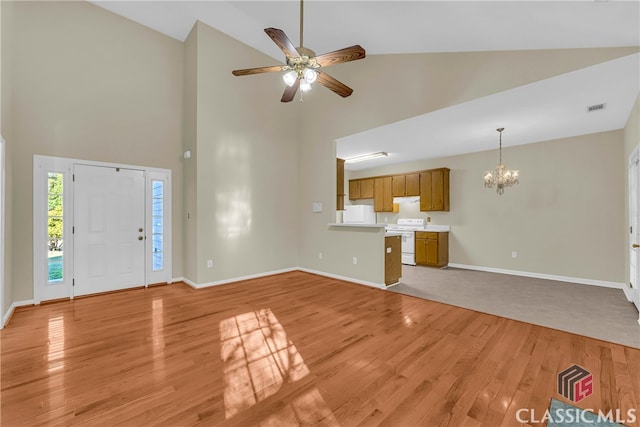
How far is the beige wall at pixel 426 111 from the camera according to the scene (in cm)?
319

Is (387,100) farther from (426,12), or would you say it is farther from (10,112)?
(10,112)

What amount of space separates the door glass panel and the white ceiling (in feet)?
9.05

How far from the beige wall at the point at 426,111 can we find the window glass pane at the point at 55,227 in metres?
3.90

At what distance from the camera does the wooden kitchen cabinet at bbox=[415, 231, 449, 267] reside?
617 cm

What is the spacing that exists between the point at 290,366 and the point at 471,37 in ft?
13.1

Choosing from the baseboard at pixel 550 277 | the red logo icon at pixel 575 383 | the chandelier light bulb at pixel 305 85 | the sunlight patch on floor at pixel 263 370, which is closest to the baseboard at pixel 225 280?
the sunlight patch on floor at pixel 263 370

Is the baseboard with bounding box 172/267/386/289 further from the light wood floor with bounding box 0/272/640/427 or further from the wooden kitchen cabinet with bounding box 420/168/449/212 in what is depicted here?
the wooden kitchen cabinet with bounding box 420/168/449/212

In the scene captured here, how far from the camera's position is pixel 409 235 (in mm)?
6621

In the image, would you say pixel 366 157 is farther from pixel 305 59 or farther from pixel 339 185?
pixel 305 59

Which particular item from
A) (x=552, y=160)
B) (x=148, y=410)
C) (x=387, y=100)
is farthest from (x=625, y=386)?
(x=552, y=160)

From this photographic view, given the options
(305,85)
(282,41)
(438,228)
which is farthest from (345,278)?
(282,41)

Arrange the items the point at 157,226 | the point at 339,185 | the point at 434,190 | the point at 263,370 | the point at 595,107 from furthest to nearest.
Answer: the point at 434,190 < the point at 339,185 < the point at 157,226 < the point at 595,107 < the point at 263,370

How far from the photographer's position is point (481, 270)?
19.6ft

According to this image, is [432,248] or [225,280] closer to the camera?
[225,280]
